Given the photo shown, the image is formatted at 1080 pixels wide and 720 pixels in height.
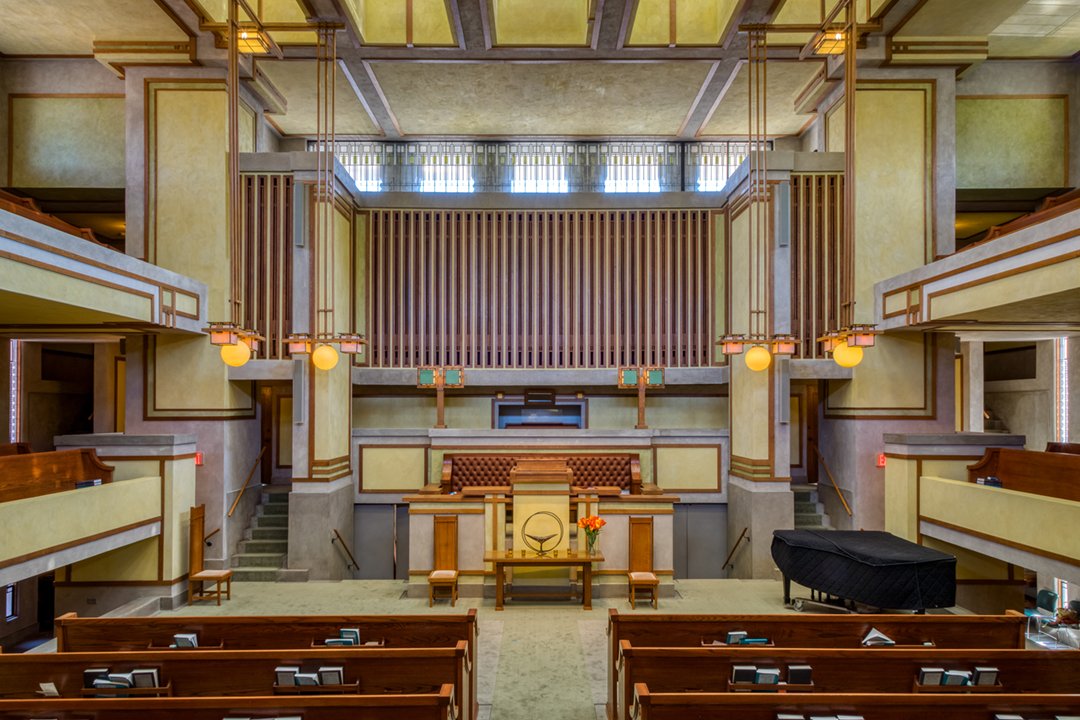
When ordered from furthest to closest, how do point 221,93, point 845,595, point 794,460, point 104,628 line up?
point 794,460, point 221,93, point 845,595, point 104,628

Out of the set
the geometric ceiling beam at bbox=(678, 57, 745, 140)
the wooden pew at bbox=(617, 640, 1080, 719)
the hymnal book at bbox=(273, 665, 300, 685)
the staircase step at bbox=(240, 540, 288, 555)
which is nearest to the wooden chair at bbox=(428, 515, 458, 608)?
the staircase step at bbox=(240, 540, 288, 555)

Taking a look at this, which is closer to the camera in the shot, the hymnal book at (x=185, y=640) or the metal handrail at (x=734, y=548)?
the hymnal book at (x=185, y=640)

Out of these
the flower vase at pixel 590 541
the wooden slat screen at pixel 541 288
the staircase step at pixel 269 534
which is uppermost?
the wooden slat screen at pixel 541 288

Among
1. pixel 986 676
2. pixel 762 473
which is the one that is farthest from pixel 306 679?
pixel 762 473

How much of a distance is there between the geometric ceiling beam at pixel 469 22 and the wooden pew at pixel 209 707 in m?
7.57

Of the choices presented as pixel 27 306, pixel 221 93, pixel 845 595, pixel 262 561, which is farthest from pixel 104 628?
pixel 221 93

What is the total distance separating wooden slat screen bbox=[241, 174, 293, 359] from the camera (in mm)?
10102

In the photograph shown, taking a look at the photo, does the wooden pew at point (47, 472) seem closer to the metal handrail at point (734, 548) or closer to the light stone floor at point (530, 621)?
the light stone floor at point (530, 621)

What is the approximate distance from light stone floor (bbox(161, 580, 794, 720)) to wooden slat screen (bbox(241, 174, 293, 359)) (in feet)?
11.8

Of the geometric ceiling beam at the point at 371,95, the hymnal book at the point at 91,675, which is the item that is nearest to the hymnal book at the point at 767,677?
the hymnal book at the point at 91,675

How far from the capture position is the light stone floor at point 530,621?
5.46 meters

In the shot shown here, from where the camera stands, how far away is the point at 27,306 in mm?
6883

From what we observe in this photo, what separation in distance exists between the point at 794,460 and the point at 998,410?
187 inches

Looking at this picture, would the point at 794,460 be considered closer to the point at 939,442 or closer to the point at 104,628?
the point at 939,442
